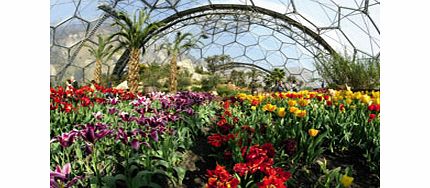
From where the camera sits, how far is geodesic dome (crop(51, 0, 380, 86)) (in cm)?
2234

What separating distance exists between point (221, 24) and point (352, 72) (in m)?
23.2

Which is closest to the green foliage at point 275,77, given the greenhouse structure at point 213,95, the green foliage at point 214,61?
the greenhouse structure at point 213,95

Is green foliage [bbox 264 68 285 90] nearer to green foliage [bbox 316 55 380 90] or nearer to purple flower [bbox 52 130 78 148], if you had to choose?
green foliage [bbox 316 55 380 90]

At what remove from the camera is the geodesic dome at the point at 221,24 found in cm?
2234

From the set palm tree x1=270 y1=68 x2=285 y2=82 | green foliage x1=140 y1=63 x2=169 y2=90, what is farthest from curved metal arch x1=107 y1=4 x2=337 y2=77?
palm tree x1=270 y1=68 x2=285 y2=82

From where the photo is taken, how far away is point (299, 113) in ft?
8.84

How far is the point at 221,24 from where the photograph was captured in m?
32.2

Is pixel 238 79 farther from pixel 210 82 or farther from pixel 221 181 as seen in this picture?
pixel 221 181

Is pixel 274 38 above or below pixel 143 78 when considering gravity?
above

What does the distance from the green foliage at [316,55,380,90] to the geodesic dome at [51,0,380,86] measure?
895 centimetres

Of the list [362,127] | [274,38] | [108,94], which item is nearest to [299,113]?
[362,127]
